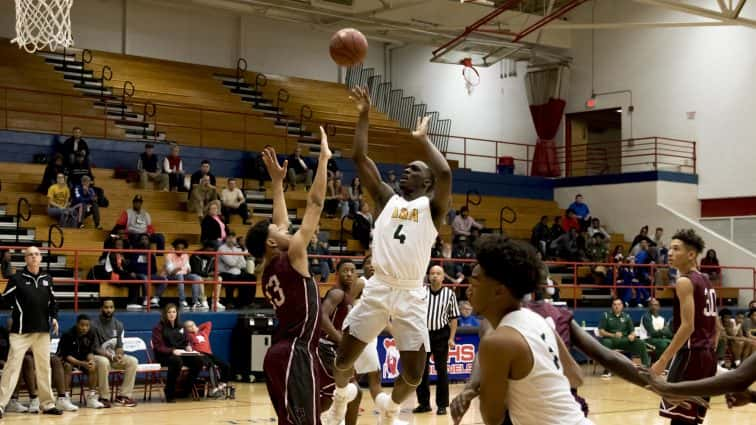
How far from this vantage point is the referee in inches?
506

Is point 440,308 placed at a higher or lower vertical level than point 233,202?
lower

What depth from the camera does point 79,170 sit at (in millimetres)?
19547

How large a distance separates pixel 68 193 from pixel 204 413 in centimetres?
760

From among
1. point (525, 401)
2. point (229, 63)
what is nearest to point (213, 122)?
point (229, 63)

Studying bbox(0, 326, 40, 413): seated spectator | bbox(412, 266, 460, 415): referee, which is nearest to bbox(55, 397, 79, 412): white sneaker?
bbox(0, 326, 40, 413): seated spectator

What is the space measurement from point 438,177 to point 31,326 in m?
6.31

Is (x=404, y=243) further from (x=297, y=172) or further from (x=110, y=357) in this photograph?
(x=297, y=172)

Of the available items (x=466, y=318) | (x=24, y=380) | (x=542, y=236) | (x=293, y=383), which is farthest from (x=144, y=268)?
(x=293, y=383)

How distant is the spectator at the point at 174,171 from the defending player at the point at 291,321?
50.0 feet

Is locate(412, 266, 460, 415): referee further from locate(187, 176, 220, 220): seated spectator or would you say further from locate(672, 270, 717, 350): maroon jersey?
locate(187, 176, 220, 220): seated spectator

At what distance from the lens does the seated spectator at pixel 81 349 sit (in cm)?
1347

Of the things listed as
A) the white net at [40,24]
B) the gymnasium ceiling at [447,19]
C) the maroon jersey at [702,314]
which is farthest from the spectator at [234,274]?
the maroon jersey at [702,314]

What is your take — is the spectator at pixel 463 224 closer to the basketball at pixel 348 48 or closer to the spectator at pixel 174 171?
the spectator at pixel 174 171

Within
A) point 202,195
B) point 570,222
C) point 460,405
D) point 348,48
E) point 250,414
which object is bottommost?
point 250,414
